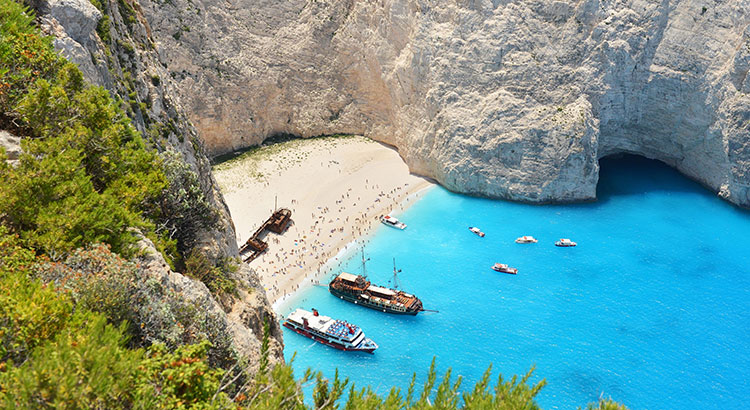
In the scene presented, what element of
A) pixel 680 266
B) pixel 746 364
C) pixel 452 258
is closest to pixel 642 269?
pixel 680 266

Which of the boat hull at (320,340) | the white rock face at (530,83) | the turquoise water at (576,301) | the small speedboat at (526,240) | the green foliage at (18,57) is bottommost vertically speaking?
the boat hull at (320,340)

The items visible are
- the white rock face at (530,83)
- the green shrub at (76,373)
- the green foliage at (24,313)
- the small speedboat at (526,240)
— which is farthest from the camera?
the white rock face at (530,83)

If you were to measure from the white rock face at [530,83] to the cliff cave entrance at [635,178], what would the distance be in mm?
1273

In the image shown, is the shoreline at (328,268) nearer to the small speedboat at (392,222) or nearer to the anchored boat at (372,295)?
the small speedboat at (392,222)

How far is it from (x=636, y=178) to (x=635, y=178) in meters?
0.10

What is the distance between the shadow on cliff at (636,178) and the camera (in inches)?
2122

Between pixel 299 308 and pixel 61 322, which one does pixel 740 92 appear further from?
pixel 61 322

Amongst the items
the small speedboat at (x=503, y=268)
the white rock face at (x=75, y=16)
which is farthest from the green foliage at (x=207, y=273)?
the small speedboat at (x=503, y=268)

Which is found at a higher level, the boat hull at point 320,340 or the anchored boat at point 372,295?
the anchored boat at point 372,295

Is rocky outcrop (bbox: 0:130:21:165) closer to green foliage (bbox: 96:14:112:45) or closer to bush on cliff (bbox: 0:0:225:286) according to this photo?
bush on cliff (bbox: 0:0:225:286)

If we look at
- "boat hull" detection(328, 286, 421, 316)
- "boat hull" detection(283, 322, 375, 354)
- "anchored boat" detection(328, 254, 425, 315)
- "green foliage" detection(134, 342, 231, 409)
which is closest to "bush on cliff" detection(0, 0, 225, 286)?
"green foliage" detection(134, 342, 231, 409)

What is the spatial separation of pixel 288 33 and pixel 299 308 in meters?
35.5

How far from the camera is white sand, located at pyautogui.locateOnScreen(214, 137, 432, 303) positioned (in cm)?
4397

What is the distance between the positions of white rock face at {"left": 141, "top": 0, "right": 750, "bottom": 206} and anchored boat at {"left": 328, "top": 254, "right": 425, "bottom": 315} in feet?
60.3
